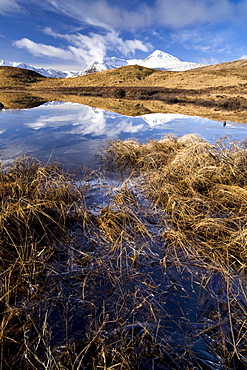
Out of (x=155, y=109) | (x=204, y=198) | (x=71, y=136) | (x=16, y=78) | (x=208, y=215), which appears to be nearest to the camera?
(x=208, y=215)

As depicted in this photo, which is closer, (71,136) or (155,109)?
(71,136)

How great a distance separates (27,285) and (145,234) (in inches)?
64.9

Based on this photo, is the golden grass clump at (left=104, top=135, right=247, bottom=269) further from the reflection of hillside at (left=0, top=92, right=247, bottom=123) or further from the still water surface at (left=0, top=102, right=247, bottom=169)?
the reflection of hillside at (left=0, top=92, right=247, bottom=123)

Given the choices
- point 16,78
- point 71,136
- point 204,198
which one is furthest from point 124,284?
point 16,78

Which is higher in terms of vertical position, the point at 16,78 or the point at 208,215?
the point at 16,78

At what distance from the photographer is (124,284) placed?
2113 mm

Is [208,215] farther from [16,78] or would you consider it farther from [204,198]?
[16,78]

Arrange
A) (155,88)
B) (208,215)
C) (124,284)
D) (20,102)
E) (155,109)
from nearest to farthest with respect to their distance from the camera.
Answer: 1. (124,284)
2. (208,215)
3. (155,109)
4. (20,102)
5. (155,88)

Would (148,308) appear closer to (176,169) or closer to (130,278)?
(130,278)

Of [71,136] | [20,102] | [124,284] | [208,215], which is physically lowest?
Answer: [124,284]

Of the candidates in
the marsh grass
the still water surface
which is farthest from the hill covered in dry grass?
the marsh grass

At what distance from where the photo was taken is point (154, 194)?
3.92m

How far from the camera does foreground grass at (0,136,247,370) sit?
5.03 feet

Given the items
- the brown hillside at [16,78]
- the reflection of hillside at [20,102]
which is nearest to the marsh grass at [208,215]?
the reflection of hillside at [20,102]
